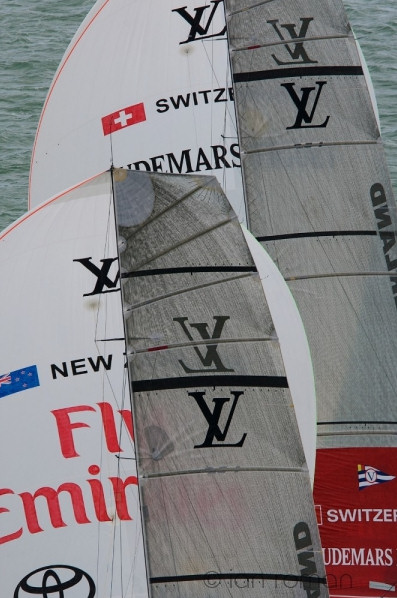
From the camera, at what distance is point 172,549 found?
9.52m

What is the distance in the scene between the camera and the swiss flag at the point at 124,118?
1351 centimetres

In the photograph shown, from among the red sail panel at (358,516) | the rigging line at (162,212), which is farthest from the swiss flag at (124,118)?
the rigging line at (162,212)

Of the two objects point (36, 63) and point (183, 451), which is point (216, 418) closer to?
point (183, 451)

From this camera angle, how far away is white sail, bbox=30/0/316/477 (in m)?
13.2

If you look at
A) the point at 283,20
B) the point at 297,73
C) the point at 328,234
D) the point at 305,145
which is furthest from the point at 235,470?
the point at 283,20

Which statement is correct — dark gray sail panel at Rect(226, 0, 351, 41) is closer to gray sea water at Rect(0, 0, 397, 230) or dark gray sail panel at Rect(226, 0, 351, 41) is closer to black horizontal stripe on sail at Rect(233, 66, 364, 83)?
black horizontal stripe on sail at Rect(233, 66, 364, 83)

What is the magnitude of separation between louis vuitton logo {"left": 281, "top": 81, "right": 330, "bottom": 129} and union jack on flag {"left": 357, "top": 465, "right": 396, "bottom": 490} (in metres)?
2.90

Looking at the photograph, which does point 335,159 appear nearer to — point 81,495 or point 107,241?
point 107,241

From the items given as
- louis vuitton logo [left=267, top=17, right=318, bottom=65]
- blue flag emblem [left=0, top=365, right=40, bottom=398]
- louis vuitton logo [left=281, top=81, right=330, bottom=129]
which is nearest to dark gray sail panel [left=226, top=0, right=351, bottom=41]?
louis vuitton logo [left=267, top=17, right=318, bottom=65]

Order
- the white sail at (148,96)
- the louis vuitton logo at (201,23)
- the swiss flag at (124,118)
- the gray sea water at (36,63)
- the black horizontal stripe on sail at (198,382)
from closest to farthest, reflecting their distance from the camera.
Result: the black horizontal stripe on sail at (198,382)
the white sail at (148,96)
the louis vuitton logo at (201,23)
the swiss flag at (124,118)
the gray sea water at (36,63)

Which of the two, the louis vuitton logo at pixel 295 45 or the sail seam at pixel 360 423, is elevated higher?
the louis vuitton logo at pixel 295 45

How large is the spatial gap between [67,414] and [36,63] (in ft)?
53.1

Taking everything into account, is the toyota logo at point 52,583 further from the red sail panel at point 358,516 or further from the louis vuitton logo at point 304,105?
the louis vuitton logo at point 304,105

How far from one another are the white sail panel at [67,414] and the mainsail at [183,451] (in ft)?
0.05
